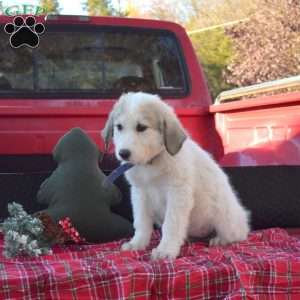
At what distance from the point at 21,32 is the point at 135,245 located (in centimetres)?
237

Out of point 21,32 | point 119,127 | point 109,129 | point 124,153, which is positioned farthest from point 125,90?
point 124,153

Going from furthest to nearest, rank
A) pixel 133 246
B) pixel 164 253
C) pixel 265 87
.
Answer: pixel 265 87 → pixel 133 246 → pixel 164 253

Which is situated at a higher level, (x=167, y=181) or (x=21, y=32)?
(x=21, y=32)

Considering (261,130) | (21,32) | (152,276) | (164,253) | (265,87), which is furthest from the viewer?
(265,87)

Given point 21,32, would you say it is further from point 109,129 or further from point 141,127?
point 141,127

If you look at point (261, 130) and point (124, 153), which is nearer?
point (124, 153)

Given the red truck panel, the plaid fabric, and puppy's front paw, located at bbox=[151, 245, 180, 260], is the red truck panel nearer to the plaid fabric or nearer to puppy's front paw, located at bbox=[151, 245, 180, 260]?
the plaid fabric

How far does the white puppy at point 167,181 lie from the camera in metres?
3.20

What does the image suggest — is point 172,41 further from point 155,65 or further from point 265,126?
point 265,126

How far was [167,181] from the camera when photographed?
332 centimetres

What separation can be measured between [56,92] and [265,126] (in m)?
1.65

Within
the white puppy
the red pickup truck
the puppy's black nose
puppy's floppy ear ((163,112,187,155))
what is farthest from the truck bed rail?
the puppy's black nose

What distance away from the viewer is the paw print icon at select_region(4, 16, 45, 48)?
5098 millimetres

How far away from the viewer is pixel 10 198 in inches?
146
